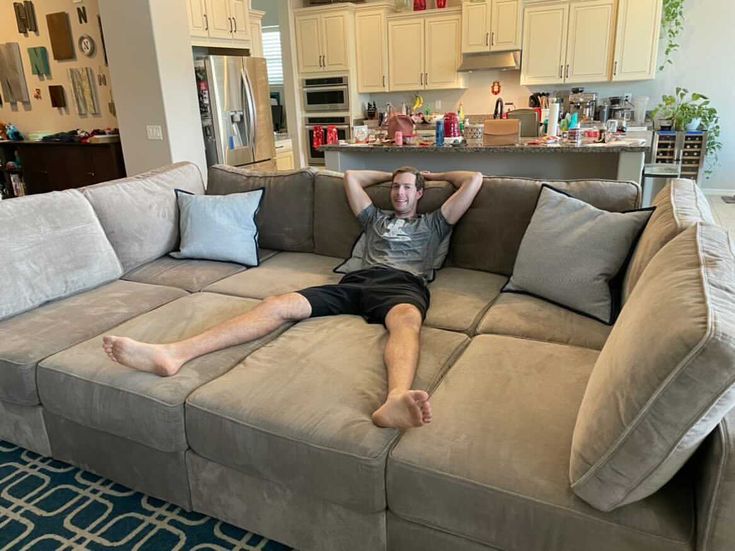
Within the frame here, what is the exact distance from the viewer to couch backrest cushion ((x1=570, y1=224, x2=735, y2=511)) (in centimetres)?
99

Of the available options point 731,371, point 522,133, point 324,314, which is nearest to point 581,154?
point 522,133

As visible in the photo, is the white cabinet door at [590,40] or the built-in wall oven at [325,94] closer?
the white cabinet door at [590,40]

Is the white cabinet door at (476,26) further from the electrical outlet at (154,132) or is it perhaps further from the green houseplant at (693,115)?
the electrical outlet at (154,132)

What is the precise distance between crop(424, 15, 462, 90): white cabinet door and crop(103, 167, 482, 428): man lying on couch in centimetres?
477

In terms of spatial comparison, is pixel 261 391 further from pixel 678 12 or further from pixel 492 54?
pixel 678 12

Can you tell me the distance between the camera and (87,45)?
5676 millimetres

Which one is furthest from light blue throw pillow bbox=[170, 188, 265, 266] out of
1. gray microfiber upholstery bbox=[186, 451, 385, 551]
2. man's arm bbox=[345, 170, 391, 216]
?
gray microfiber upholstery bbox=[186, 451, 385, 551]

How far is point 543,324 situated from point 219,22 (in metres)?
4.91

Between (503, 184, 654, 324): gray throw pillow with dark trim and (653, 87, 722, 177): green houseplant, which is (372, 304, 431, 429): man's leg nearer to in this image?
(503, 184, 654, 324): gray throw pillow with dark trim

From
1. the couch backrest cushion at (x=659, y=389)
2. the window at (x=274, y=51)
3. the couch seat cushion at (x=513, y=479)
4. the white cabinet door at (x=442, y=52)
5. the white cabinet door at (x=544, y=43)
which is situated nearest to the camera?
the couch backrest cushion at (x=659, y=389)

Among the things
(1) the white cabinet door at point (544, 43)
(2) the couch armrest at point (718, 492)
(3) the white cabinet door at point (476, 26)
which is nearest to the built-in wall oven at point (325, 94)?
(3) the white cabinet door at point (476, 26)

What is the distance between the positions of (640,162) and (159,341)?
3.15m

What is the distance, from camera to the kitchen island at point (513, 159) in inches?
145

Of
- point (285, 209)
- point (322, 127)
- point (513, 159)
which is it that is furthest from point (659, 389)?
point (322, 127)
